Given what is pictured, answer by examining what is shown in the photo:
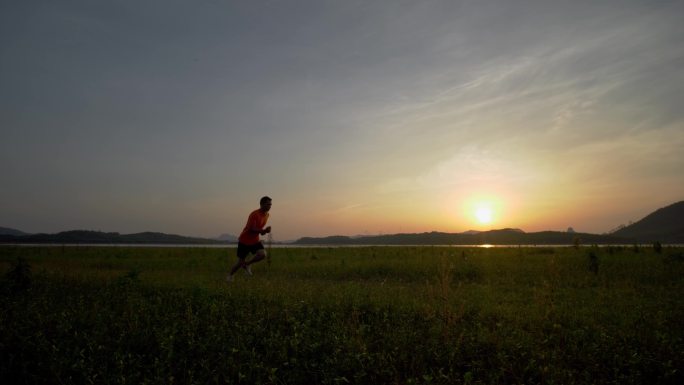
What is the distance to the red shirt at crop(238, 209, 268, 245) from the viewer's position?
13.2m

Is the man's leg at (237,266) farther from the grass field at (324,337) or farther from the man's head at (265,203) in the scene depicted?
the grass field at (324,337)

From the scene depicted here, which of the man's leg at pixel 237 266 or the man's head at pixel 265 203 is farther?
the man's head at pixel 265 203

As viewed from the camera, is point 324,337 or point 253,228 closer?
point 324,337

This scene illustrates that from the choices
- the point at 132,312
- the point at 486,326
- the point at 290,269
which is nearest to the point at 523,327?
the point at 486,326

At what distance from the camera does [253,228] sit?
1316cm

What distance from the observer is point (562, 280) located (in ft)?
45.5

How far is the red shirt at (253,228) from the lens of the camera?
13195 millimetres

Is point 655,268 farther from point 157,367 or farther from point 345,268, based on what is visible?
point 157,367

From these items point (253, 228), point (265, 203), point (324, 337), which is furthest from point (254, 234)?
point (324, 337)

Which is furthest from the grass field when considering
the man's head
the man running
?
the man's head

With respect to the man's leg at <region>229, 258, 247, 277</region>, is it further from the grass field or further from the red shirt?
the grass field

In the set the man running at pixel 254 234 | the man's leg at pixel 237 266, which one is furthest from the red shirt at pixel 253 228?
the man's leg at pixel 237 266

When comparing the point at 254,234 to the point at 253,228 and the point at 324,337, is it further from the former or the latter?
the point at 324,337

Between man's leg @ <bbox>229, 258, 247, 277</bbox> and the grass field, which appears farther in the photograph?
man's leg @ <bbox>229, 258, 247, 277</bbox>
